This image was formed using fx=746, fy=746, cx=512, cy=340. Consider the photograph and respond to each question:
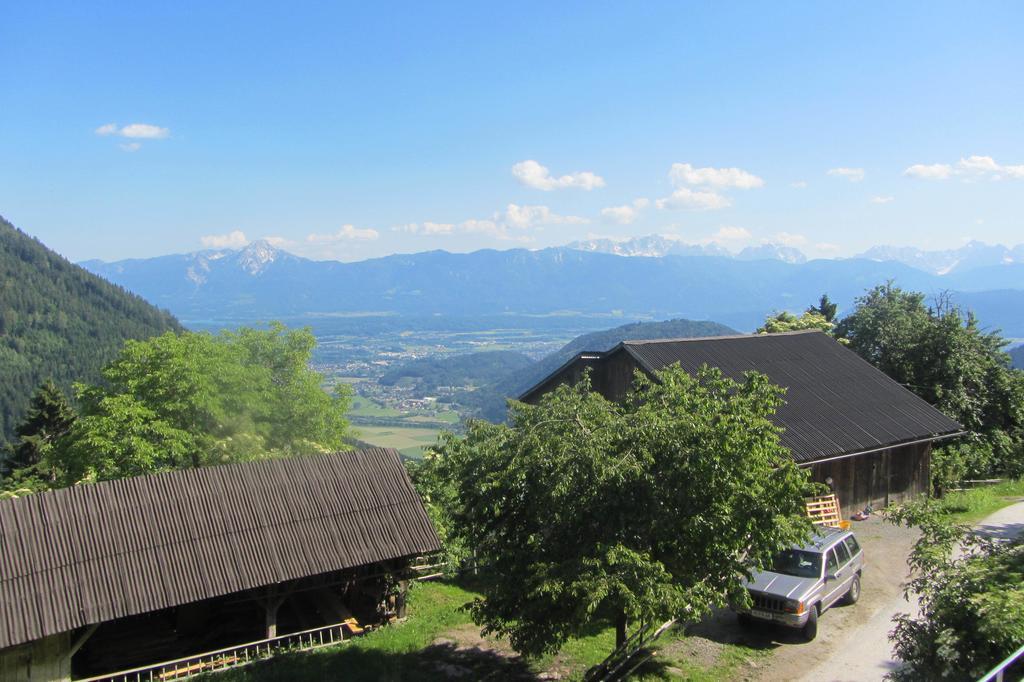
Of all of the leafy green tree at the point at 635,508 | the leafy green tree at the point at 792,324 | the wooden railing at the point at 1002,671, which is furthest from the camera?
the leafy green tree at the point at 792,324

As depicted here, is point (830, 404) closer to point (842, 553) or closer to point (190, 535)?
point (842, 553)

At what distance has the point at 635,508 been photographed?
39.8ft

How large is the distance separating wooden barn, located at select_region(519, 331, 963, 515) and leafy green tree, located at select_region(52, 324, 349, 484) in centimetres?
1149

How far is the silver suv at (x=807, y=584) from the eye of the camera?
600 inches

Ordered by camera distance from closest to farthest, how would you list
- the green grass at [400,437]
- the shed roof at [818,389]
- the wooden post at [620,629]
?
1. the wooden post at [620,629]
2. the shed roof at [818,389]
3. the green grass at [400,437]

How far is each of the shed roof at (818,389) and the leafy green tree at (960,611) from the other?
12912 mm

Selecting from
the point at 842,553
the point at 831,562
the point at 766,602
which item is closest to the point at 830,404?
the point at 842,553

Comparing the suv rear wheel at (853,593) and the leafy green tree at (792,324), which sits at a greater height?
the leafy green tree at (792,324)

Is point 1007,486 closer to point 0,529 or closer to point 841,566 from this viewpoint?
point 841,566

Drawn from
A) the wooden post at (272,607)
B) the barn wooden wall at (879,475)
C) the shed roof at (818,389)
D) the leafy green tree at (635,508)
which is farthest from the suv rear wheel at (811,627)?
the wooden post at (272,607)

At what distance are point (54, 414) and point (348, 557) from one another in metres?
45.2

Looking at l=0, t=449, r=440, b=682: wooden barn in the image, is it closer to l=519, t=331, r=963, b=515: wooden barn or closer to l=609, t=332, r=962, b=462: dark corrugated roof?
l=519, t=331, r=963, b=515: wooden barn

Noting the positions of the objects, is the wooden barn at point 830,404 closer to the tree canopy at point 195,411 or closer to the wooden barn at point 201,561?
the wooden barn at point 201,561

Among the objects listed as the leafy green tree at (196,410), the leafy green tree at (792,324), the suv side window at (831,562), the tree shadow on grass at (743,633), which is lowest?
the tree shadow on grass at (743,633)
